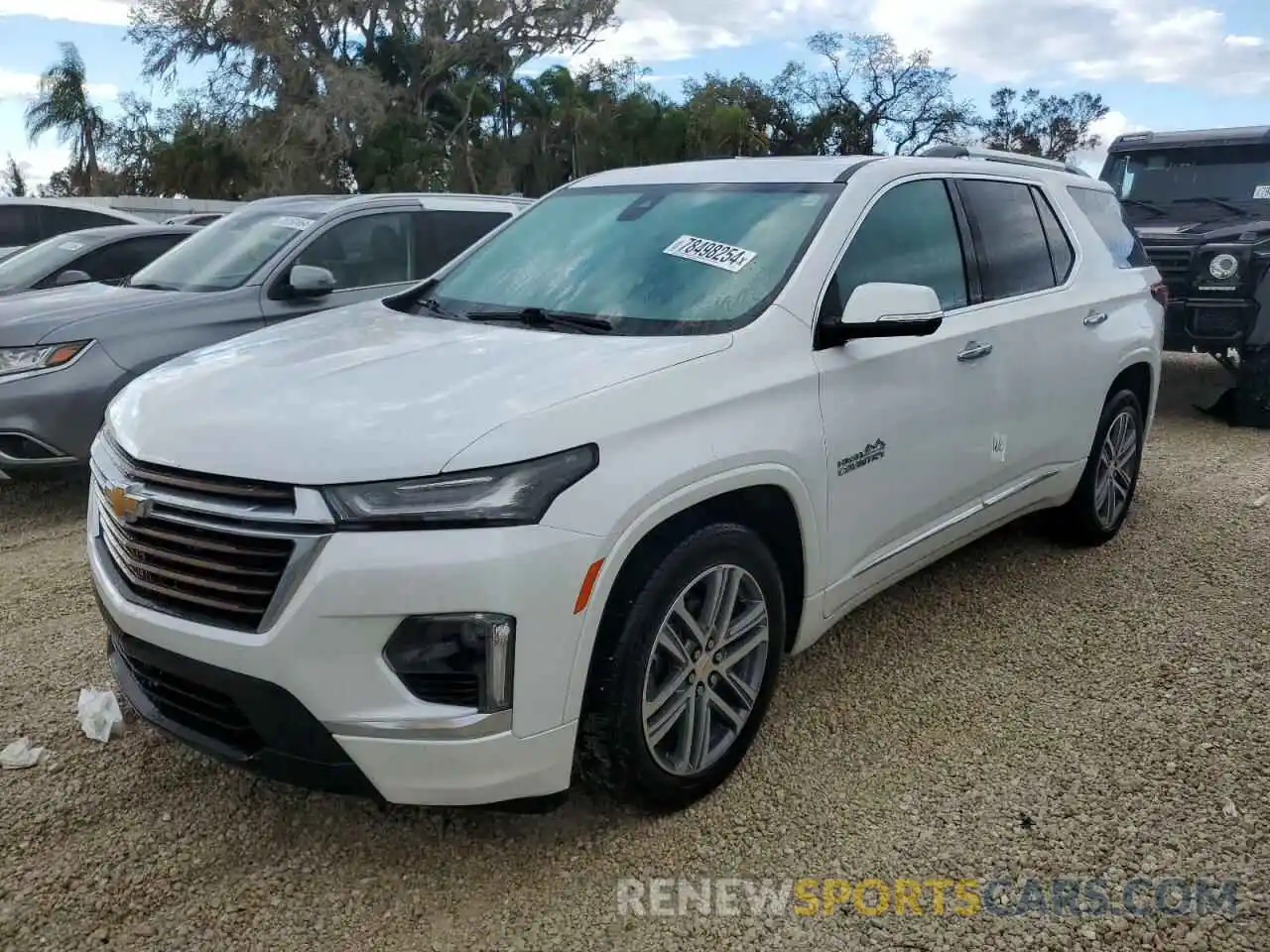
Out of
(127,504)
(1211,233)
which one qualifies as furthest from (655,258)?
(1211,233)

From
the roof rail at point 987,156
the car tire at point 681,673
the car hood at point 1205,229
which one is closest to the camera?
the car tire at point 681,673

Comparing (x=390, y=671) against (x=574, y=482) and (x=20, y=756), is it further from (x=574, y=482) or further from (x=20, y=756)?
(x=20, y=756)

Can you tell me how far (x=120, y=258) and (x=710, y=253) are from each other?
6350 mm

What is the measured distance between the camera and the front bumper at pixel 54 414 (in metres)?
5.28

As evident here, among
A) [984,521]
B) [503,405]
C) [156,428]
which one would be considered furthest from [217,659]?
[984,521]

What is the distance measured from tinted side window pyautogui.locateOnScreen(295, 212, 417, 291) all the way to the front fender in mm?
4161

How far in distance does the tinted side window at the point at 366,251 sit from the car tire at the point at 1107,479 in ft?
13.4

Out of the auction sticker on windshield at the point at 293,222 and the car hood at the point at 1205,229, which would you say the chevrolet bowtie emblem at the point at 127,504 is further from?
the car hood at the point at 1205,229

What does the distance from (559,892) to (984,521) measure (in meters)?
2.24

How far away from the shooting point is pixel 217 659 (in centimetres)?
237

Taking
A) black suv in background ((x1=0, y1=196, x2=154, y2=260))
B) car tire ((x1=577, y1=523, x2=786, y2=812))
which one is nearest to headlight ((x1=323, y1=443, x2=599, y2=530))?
car tire ((x1=577, y1=523, x2=786, y2=812))

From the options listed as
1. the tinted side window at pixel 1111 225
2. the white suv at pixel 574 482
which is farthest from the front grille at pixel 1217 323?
the white suv at pixel 574 482

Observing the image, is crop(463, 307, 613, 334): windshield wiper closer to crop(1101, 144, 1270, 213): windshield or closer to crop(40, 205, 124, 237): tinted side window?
crop(1101, 144, 1270, 213): windshield

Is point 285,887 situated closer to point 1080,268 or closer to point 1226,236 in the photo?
point 1080,268
